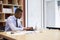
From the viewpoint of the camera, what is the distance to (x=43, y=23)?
6.48m

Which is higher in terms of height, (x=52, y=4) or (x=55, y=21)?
(x=52, y=4)

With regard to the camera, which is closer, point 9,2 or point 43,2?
point 9,2

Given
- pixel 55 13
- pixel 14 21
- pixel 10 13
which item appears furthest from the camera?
pixel 55 13

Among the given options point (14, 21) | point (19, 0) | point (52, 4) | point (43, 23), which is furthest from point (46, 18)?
point (14, 21)

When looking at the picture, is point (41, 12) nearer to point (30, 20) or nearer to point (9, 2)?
point (30, 20)

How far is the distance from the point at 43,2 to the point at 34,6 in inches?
17.8

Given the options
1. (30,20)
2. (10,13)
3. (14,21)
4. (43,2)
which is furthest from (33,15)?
(14,21)

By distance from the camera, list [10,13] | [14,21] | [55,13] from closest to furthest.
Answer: [14,21] < [10,13] < [55,13]

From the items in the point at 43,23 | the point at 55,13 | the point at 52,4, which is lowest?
the point at 43,23

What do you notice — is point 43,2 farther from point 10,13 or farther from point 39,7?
point 10,13

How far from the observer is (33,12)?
20.8ft

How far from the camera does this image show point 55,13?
631cm

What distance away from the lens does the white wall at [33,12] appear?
626 centimetres

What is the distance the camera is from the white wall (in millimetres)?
6262
